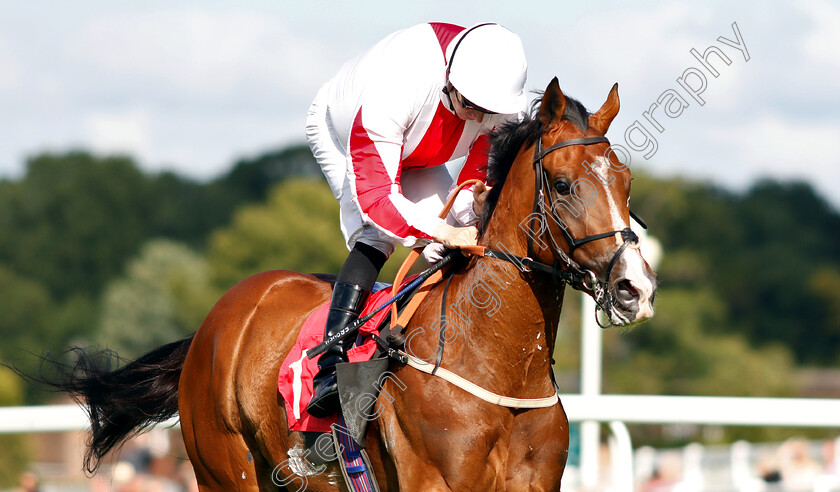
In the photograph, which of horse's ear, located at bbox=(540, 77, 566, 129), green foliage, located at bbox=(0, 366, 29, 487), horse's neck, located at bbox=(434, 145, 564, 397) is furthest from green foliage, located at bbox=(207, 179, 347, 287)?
horse's ear, located at bbox=(540, 77, 566, 129)

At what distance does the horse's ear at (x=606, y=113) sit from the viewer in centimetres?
369

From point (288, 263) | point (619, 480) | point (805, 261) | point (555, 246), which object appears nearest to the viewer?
point (555, 246)

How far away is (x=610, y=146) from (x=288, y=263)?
47.0 m

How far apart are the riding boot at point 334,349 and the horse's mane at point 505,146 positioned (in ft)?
1.98

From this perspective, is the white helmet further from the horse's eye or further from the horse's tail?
the horse's tail

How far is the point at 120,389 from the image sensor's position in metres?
5.37

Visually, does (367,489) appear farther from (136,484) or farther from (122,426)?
(136,484)

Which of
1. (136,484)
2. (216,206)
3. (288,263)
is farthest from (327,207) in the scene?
(136,484)

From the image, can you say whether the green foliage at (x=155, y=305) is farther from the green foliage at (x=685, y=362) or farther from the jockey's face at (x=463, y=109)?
the jockey's face at (x=463, y=109)

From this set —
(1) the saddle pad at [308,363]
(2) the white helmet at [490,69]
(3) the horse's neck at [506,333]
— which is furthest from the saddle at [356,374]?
(2) the white helmet at [490,69]

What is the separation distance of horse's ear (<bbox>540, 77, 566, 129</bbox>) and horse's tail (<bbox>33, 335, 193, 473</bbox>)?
2.55 m

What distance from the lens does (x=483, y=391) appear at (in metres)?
3.66

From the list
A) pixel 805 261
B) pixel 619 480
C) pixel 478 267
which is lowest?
pixel 619 480

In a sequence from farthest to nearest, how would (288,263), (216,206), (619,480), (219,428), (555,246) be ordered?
1. (216,206)
2. (288,263)
3. (619,480)
4. (219,428)
5. (555,246)
